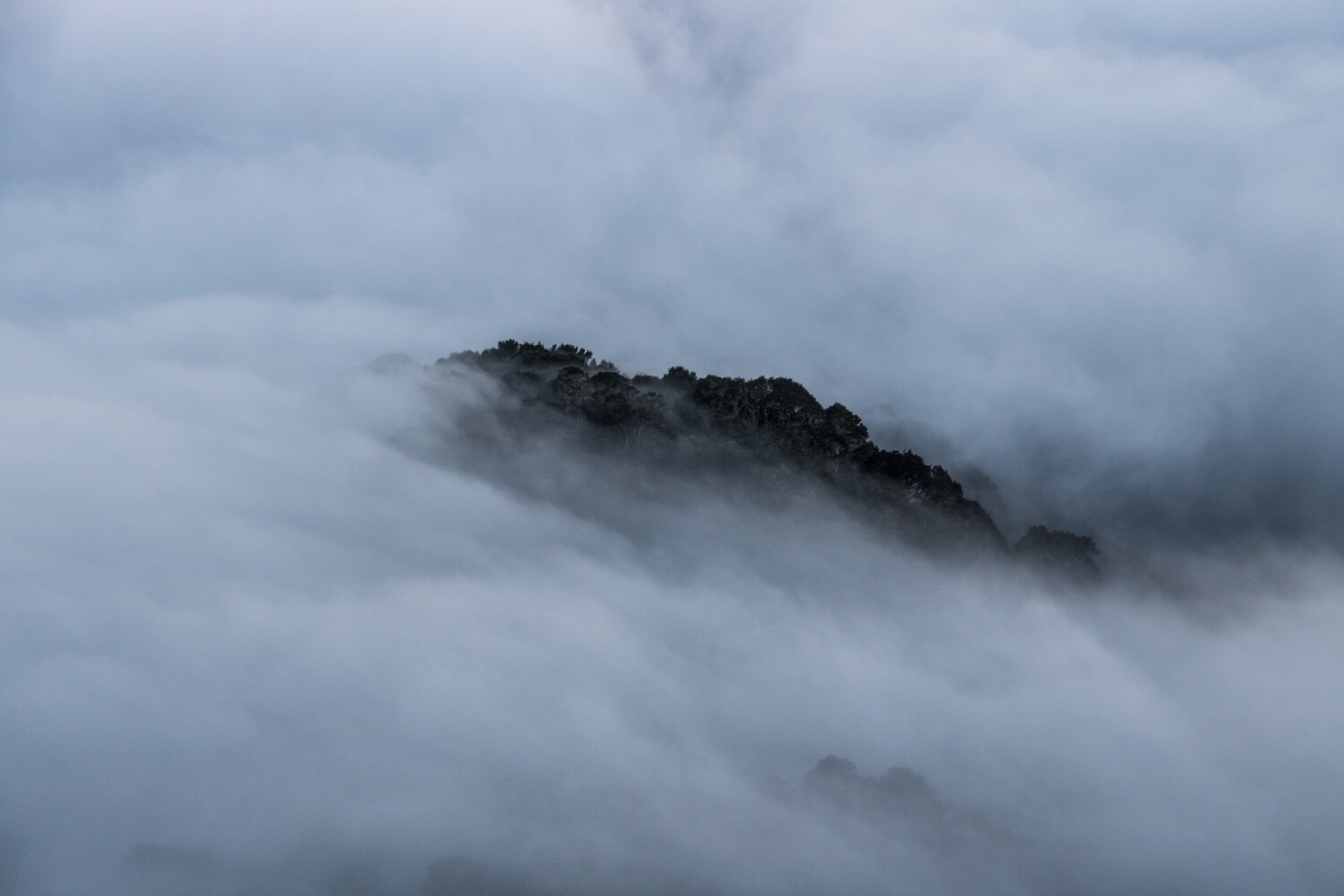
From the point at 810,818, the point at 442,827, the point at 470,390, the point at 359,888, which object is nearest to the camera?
the point at 359,888

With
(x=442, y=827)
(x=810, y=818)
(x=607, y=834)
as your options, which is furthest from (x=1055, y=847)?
(x=442, y=827)

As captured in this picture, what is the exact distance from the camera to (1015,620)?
150 ft

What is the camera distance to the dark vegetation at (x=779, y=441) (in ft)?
150

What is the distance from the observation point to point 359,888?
99.8 feet

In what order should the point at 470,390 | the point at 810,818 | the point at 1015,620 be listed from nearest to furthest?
1. the point at 810,818
2. the point at 1015,620
3. the point at 470,390

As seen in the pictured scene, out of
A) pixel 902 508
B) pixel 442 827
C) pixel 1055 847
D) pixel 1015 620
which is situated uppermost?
pixel 902 508

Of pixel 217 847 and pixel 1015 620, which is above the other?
pixel 1015 620

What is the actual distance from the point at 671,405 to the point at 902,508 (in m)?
9.05

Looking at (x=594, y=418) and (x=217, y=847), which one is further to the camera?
(x=594, y=418)

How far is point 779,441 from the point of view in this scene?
46219 millimetres

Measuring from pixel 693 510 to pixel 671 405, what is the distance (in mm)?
3916

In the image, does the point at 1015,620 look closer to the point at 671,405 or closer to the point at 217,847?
the point at 671,405

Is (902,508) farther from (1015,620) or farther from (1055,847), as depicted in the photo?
(1055,847)

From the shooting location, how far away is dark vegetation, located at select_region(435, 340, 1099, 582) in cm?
4578
